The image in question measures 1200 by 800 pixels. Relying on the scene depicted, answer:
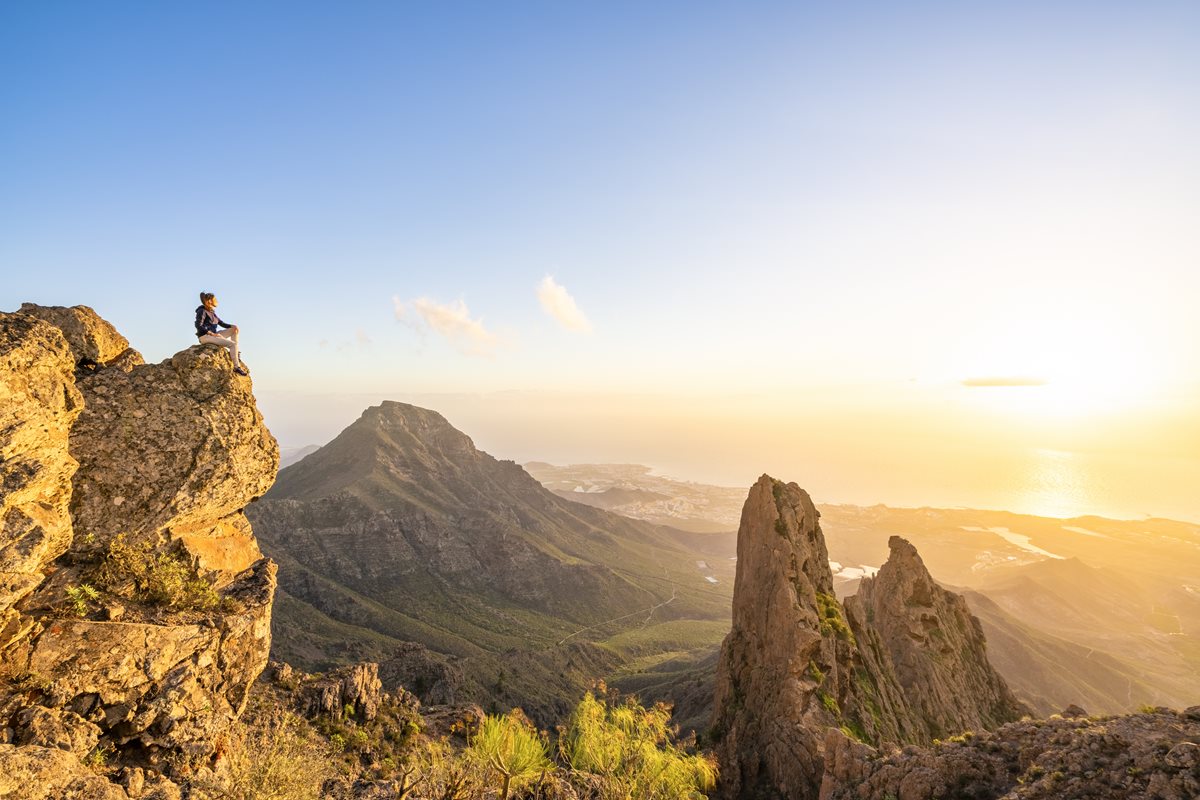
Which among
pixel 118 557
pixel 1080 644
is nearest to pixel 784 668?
pixel 118 557

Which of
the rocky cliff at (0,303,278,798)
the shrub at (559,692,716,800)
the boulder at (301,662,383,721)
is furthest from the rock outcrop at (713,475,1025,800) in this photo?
the rocky cliff at (0,303,278,798)

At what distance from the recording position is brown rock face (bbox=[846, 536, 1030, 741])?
5131 cm

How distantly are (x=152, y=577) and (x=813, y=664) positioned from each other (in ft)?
152

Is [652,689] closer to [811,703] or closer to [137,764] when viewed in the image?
[811,703]

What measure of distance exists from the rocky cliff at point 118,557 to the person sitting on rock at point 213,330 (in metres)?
0.55

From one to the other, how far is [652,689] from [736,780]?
45835mm

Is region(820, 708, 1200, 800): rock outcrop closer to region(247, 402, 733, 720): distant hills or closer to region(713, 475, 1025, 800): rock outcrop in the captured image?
region(713, 475, 1025, 800): rock outcrop

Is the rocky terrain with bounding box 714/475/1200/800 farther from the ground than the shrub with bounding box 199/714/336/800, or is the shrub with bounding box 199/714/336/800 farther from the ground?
the shrub with bounding box 199/714/336/800

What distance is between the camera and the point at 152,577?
46.9ft

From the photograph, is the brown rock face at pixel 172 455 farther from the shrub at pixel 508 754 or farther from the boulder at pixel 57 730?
the shrub at pixel 508 754

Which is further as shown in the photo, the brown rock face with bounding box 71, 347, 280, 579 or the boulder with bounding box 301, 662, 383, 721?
the boulder with bounding box 301, 662, 383, 721

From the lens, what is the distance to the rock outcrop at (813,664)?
40750mm

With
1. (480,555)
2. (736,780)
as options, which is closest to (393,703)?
(736,780)

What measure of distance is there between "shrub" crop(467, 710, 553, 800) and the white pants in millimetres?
Answer: 18608
